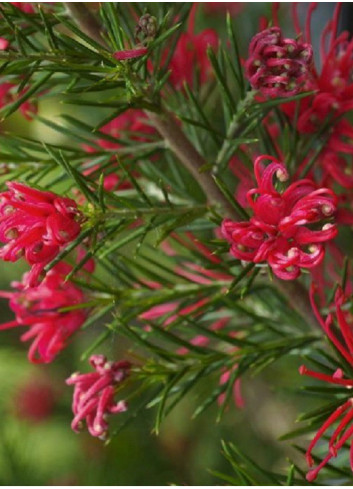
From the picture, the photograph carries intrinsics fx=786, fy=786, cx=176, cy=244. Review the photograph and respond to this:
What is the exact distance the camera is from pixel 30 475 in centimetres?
75

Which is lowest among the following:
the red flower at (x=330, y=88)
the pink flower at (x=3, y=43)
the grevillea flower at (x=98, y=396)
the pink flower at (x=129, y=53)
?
the grevillea flower at (x=98, y=396)

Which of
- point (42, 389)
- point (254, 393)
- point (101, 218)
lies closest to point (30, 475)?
point (42, 389)

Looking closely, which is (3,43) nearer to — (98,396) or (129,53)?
(129,53)

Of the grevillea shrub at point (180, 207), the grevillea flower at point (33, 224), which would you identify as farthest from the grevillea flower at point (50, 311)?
the grevillea flower at point (33, 224)

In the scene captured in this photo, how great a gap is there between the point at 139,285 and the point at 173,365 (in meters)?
0.07

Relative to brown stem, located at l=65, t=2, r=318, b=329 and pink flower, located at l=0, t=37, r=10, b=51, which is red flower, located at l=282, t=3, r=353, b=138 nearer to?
brown stem, located at l=65, t=2, r=318, b=329

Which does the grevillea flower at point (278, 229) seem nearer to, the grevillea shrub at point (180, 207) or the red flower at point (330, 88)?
the grevillea shrub at point (180, 207)

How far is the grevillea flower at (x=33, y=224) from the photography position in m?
0.36

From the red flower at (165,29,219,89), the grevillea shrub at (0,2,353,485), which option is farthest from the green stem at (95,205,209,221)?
the red flower at (165,29,219,89)

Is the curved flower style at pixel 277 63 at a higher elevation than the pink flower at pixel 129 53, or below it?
below

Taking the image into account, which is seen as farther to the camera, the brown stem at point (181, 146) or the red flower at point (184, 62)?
the red flower at point (184, 62)

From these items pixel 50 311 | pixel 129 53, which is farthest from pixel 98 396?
pixel 129 53

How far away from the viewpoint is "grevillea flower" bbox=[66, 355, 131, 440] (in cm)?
43

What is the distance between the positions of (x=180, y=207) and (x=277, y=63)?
100 mm
